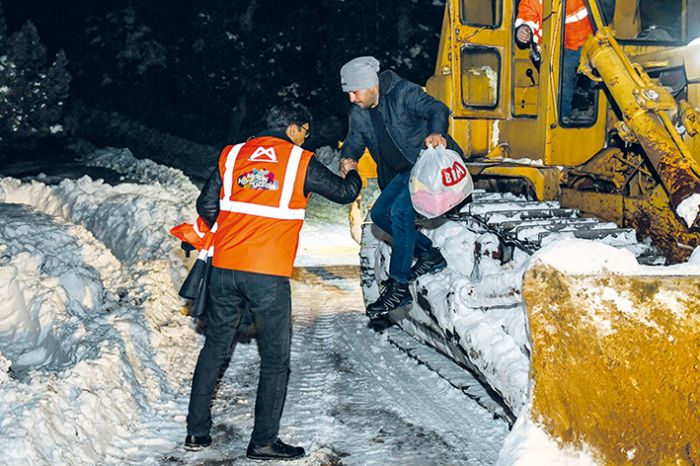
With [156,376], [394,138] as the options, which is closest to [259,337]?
[156,376]

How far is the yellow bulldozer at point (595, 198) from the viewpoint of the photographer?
12.7 feet

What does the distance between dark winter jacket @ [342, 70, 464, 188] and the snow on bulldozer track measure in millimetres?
1837

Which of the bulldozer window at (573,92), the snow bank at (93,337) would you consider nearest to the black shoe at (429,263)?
the bulldozer window at (573,92)

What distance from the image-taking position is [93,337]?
6203 millimetres

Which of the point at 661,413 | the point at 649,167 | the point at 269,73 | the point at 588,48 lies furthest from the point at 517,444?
the point at 269,73

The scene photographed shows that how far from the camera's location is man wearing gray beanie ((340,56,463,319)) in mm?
5754

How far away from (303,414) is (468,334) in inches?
52.4

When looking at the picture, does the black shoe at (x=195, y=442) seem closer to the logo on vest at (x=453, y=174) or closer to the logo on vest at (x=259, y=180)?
the logo on vest at (x=259, y=180)

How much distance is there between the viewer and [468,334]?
Answer: 584cm

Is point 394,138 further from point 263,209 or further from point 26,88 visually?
point 26,88

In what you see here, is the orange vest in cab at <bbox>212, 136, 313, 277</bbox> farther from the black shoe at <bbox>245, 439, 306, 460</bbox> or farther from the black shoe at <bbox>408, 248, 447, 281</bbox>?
the black shoe at <bbox>408, 248, 447, 281</bbox>

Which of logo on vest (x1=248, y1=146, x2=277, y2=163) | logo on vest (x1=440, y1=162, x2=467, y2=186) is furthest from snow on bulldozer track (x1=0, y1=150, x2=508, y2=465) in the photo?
logo on vest (x1=248, y1=146, x2=277, y2=163)

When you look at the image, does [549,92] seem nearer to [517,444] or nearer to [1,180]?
[517,444]

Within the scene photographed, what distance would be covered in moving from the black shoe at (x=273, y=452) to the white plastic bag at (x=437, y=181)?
1914 mm
